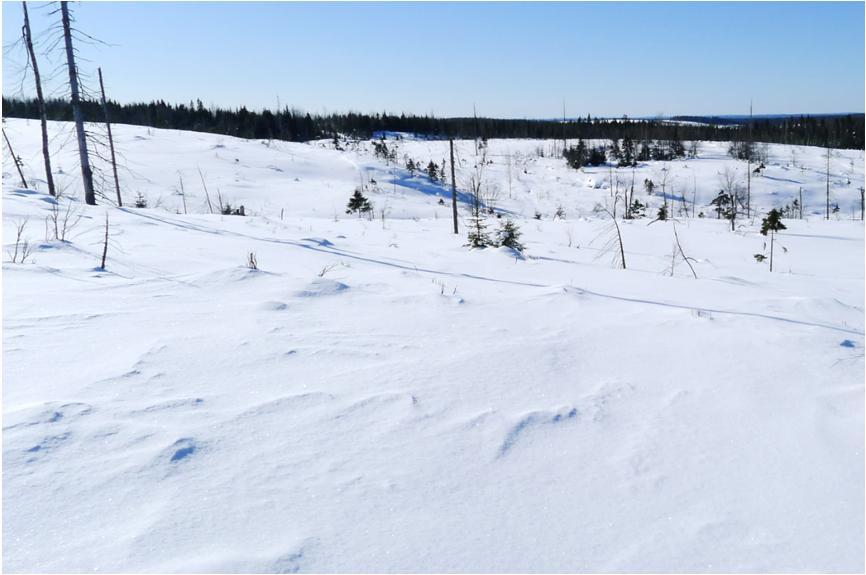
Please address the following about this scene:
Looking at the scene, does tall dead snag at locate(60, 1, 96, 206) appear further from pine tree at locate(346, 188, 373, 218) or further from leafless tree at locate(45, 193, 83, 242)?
pine tree at locate(346, 188, 373, 218)

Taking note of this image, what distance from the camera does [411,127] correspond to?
230 feet

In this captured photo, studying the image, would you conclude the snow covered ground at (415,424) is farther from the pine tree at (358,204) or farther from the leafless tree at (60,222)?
the pine tree at (358,204)

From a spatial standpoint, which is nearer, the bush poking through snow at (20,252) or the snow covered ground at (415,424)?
the snow covered ground at (415,424)

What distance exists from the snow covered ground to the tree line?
147 feet

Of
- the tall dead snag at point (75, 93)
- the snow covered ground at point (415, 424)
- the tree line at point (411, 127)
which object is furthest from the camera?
the tree line at point (411, 127)

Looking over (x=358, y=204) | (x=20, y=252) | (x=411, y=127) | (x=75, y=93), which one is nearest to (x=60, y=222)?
(x=20, y=252)

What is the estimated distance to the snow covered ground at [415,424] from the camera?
4.85 ft

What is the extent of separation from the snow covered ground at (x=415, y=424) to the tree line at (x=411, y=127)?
147 feet

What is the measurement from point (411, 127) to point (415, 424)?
71.5 metres

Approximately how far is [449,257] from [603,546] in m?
5.70

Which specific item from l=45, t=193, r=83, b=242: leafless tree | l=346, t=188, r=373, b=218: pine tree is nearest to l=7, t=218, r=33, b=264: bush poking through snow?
l=45, t=193, r=83, b=242: leafless tree

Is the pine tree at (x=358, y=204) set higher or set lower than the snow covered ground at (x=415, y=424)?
higher

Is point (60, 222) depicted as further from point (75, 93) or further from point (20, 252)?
point (75, 93)

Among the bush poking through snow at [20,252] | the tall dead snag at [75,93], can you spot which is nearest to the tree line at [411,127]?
the tall dead snag at [75,93]
